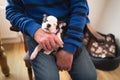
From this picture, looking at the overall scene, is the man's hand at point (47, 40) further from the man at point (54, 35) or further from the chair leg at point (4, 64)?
the chair leg at point (4, 64)

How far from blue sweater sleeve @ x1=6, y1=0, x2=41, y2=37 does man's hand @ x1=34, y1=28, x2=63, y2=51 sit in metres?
0.04

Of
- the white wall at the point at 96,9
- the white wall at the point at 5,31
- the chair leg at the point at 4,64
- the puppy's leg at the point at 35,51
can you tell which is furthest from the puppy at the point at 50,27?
the white wall at the point at 96,9

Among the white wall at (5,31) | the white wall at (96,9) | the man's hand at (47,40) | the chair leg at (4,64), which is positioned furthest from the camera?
the white wall at (96,9)

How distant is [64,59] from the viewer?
3.34 ft

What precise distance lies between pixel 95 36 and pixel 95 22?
121cm

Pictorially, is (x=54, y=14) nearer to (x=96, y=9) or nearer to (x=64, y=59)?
(x=64, y=59)

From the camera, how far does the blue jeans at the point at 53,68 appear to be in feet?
3.29

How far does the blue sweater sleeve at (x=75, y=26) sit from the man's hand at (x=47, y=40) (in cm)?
6

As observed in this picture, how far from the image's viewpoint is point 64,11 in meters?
1.16

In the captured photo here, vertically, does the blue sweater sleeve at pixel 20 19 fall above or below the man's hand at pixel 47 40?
above

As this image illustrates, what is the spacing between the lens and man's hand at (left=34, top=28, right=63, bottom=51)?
99 cm

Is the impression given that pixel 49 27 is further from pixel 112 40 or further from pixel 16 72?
pixel 112 40

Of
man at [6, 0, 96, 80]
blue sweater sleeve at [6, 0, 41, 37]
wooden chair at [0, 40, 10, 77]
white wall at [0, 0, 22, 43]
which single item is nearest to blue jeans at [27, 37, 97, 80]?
man at [6, 0, 96, 80]

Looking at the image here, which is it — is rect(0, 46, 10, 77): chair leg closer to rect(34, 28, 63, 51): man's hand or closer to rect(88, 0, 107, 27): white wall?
rect(34, 28, 63, 51): man's hand
